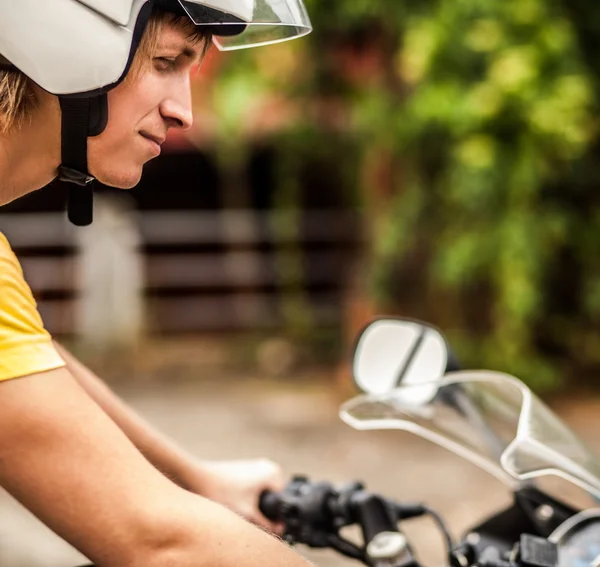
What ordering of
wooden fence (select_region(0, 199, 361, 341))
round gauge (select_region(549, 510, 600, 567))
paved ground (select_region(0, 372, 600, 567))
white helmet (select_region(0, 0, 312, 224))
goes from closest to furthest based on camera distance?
white helmet (select_region(0, 0, 312, 224)) < round gauge (select_region(549, 510, 600, 567)) < paved ground (select_region(0, 372, 600, 567)) < wooden fence (select_region(0, 199, 361, 341))

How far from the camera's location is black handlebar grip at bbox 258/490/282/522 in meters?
1.85

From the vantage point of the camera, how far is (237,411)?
7.15 m

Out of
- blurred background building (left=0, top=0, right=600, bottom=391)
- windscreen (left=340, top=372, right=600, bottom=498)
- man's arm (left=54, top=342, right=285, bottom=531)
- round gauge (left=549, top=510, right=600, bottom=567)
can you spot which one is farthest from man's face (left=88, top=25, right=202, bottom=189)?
blurred background building (left=0, top=0, right=600, bottom=391)

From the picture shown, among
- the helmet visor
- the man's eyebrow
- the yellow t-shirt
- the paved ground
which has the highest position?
the helmet visor

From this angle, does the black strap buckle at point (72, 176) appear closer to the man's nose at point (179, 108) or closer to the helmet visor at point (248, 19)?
the man's nose at point (179, 108)

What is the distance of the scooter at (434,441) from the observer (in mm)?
1667

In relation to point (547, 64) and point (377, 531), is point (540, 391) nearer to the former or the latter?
point (547, 64)

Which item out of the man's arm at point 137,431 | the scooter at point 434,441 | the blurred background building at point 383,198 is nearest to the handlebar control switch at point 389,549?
the scooter at point 434,441

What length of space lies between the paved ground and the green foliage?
2.95 feet

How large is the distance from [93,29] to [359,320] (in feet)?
21.5

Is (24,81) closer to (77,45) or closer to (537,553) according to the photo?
(77,45)

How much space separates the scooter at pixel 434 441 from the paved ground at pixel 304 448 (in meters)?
2.00

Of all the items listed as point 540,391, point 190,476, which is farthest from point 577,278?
point 190,476

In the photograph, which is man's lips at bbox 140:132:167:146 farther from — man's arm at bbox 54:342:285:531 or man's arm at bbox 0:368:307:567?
man's arm at bbox 54:342:285:531
